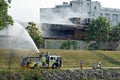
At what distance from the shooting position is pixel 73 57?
2623 inches

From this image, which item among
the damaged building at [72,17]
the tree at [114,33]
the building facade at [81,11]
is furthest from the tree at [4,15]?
the building facade at [81,11]

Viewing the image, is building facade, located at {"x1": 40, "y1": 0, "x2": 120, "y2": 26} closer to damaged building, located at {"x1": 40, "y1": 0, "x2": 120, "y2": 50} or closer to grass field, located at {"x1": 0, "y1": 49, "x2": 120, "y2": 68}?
damaged building, located at {"x1": 40, "y1": 0, "x2": 120, "y2": 50}

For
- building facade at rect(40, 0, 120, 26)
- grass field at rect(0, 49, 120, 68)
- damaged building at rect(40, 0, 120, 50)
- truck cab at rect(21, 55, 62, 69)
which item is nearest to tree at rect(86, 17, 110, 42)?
damaged building at rect(40, 0, 120, 50)

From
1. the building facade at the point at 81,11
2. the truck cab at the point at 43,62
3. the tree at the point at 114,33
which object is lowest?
the tree at the point at 114,33

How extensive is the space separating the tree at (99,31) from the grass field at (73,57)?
75.6 ft

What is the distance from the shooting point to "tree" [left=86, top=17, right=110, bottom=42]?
329ft

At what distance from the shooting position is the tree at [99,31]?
329 ft

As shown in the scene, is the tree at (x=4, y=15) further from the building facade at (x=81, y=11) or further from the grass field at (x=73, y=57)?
the building facade at (x=81, y=11)

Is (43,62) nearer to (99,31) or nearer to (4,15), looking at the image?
(4,15)

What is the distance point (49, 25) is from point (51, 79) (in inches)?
2744

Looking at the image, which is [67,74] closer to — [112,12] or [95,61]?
Answer: [95,61]

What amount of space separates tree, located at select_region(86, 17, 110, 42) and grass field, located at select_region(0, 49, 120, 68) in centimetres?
2305

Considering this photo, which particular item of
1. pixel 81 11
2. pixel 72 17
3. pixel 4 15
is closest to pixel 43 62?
pixel 4 15

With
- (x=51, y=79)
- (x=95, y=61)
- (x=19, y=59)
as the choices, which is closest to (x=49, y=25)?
(x=95, y=61)
